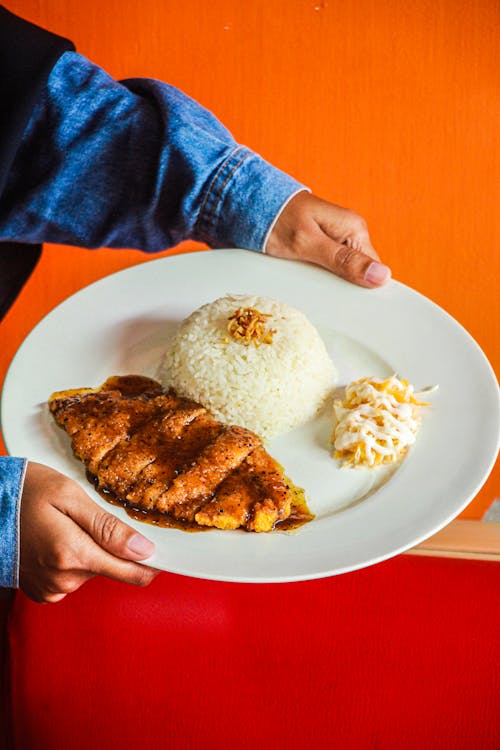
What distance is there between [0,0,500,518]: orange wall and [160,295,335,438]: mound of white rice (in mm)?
1889

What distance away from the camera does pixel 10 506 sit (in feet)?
4.89

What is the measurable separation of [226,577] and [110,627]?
1.80 ft

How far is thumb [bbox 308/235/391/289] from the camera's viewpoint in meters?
1.94

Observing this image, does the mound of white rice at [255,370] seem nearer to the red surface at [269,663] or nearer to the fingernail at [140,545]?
the red surface at [269,663]

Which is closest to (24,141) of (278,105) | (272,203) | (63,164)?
(63,164)

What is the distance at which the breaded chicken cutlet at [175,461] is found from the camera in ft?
4.97

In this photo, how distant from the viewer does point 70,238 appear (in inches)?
82.5

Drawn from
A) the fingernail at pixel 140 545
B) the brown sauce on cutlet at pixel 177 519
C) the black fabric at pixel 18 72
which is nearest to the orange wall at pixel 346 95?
the black fabric at pixel 18 72

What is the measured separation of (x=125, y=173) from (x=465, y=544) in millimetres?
1143

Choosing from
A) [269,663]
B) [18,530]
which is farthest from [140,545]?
[269,663]

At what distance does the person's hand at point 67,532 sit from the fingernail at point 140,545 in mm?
30

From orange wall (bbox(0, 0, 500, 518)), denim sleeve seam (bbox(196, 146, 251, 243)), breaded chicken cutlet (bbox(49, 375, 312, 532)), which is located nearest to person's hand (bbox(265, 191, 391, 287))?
denim sleeve seam (bbox(196, 146, 251, 243))

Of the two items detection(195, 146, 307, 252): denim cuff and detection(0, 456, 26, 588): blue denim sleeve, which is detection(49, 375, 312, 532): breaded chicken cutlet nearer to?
detection(0, 456, 26, 588): blue denim sleeve

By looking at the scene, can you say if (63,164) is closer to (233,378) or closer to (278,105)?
(233,378)
